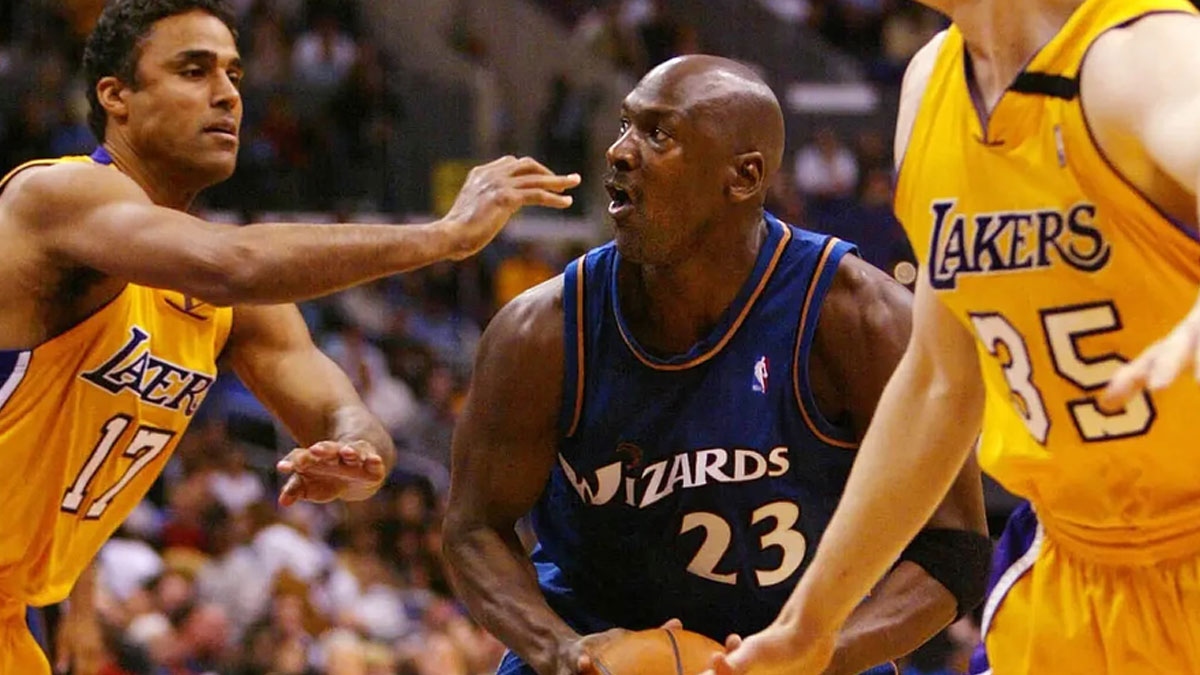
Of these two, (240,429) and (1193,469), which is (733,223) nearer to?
(1193,469)

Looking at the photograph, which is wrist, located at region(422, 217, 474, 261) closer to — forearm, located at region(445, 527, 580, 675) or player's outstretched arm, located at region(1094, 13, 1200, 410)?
forearm, located at region(445, 527, 580, 675)

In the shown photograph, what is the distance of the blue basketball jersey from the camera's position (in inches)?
186

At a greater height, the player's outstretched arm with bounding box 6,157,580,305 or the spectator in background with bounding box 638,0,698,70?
the player's outstretched arm with bounding box 6,157,580,305

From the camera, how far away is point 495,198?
16.0ft

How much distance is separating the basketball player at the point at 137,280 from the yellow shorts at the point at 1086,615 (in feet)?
5.44

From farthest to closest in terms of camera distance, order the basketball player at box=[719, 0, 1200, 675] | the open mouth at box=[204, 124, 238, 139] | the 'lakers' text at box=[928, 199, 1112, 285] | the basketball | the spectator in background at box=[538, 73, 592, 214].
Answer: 1. the spectator in background at box=[538, 73, 592, 214]
2. the open mouth at box=[204, 124, 238, 139]
3. the basketball
4. the 'lakers' text at box=[928, 199, 1112, 285]
5. the basketball player at box=[719, 0, 1200, 675]

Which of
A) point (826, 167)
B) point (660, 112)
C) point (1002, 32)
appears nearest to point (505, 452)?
point (660, 112)

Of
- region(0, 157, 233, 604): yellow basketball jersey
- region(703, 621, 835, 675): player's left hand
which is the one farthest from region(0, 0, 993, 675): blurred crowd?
region(703, 621, 835, 675): player's left hand

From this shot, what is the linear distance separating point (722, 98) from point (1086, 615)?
1.79 m

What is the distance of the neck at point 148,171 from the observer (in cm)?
534

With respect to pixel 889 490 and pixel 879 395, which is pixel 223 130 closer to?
pixel 879 395

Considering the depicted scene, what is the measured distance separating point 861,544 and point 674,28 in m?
15.7

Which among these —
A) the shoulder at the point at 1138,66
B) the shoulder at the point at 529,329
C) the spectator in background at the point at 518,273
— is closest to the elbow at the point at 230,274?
the shoulder at the point at 529,329

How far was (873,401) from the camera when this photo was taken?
15.5 feet
